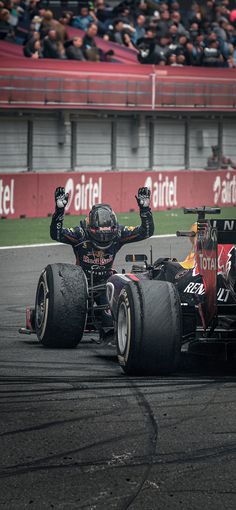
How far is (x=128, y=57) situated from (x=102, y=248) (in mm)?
19050

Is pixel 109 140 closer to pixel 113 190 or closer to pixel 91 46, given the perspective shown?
pixel 91 46

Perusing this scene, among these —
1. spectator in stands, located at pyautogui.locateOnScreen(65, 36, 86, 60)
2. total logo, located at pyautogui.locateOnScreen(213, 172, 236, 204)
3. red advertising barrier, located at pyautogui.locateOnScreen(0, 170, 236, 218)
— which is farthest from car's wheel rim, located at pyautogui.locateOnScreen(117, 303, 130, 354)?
total logo, located at pyautogui.locateOnScreen(213, 172, 236, 204)

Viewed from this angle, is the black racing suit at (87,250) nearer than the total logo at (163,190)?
Yes

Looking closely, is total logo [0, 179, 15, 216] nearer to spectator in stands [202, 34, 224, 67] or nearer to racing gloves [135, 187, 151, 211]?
spectator in stands [202, 34, 224, 67]

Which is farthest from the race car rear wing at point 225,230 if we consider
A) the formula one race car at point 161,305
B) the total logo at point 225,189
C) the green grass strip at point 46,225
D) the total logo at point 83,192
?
the total logo at point 225,189

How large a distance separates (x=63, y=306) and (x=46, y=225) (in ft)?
47.5

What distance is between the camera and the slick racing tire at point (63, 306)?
10750 millimetres

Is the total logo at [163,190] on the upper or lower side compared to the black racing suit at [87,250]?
lower

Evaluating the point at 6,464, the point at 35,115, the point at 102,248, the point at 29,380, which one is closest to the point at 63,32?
the point at 35,115

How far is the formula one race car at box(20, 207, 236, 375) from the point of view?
9258 millimetres

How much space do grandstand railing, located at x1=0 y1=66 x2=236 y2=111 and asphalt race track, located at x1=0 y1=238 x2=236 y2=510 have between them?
1633cm

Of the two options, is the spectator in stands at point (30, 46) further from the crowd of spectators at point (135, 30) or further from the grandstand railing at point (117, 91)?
the grandstand railing at point (117, 91)

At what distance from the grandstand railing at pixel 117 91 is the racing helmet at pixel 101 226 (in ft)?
48.5

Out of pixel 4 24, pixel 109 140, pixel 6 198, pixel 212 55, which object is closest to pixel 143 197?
pixel 6 198
